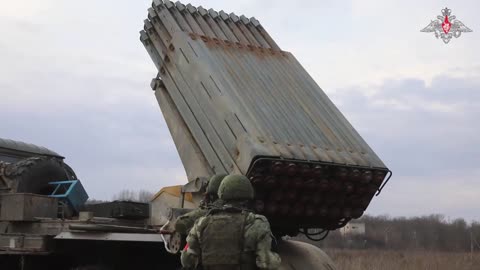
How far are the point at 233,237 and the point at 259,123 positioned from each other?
7.12 feet

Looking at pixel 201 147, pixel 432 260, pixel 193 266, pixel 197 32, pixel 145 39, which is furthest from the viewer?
pixel 432 260

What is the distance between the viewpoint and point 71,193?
7.88 meters

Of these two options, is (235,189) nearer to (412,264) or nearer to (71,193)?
(71,193)

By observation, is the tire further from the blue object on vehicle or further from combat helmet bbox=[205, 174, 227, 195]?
combat helmet bbox=[205, 174, 227, 195]

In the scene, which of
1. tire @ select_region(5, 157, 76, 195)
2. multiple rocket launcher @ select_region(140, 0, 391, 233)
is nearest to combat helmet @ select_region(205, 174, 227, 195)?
multiple rocket launcher @ select_region(140, 0, 391, 233)

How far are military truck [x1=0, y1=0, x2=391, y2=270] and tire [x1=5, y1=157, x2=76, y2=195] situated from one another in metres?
0.01

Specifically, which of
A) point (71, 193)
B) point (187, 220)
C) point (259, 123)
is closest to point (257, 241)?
point (187, 220)

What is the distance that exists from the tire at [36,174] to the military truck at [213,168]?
1 centimetres

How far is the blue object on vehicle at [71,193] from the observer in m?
7.82

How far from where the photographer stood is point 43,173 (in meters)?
8.09

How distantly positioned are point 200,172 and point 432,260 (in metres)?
14.8

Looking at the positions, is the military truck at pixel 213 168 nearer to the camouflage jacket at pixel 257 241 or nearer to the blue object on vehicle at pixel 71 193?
the blue object on vehicle at pixel 71 193

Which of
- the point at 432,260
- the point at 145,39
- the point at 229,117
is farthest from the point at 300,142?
the point at 432,260

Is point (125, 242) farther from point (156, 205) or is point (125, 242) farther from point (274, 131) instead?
point (274, 131)
